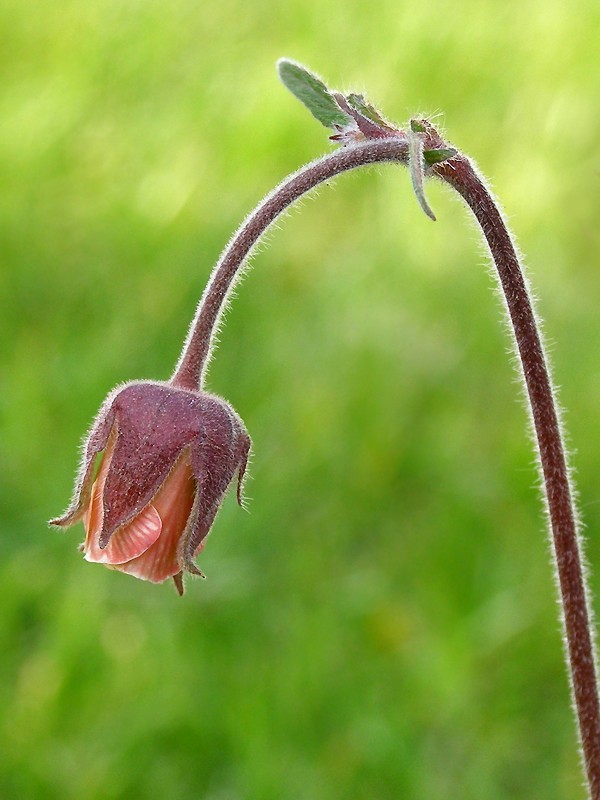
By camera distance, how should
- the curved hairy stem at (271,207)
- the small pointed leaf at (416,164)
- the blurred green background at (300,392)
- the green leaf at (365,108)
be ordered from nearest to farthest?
the small pointed leaf at (416,164) < the curved hairy stem at (271,207) < the green leaf at (365,108) < the blurred green background at (300,392)

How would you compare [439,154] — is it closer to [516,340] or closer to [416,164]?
[416,164]

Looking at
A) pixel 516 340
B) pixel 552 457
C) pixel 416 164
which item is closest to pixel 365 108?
pixel 416 164

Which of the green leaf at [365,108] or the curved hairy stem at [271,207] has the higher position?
the green leaf at [365,108]

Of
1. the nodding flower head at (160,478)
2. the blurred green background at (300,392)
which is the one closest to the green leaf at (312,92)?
the nodding flower head at (160,478)

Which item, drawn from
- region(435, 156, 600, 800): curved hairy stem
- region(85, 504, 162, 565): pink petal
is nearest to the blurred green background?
region(435, 156, 600, 800): curved hairy stem

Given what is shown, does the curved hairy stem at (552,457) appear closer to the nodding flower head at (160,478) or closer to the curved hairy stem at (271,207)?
A: the curved hairy stem at (271,207)

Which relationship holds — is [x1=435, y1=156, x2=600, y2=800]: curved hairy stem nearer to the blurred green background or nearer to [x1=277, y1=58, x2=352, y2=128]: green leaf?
[x1=277, y1=58, x2=352, y2=128]: green leaf

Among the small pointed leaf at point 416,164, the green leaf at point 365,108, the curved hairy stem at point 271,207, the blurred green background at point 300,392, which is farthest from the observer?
the blurred green background at point 300,392

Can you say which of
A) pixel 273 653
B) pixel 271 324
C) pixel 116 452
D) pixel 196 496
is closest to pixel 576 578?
pixel 196 496
